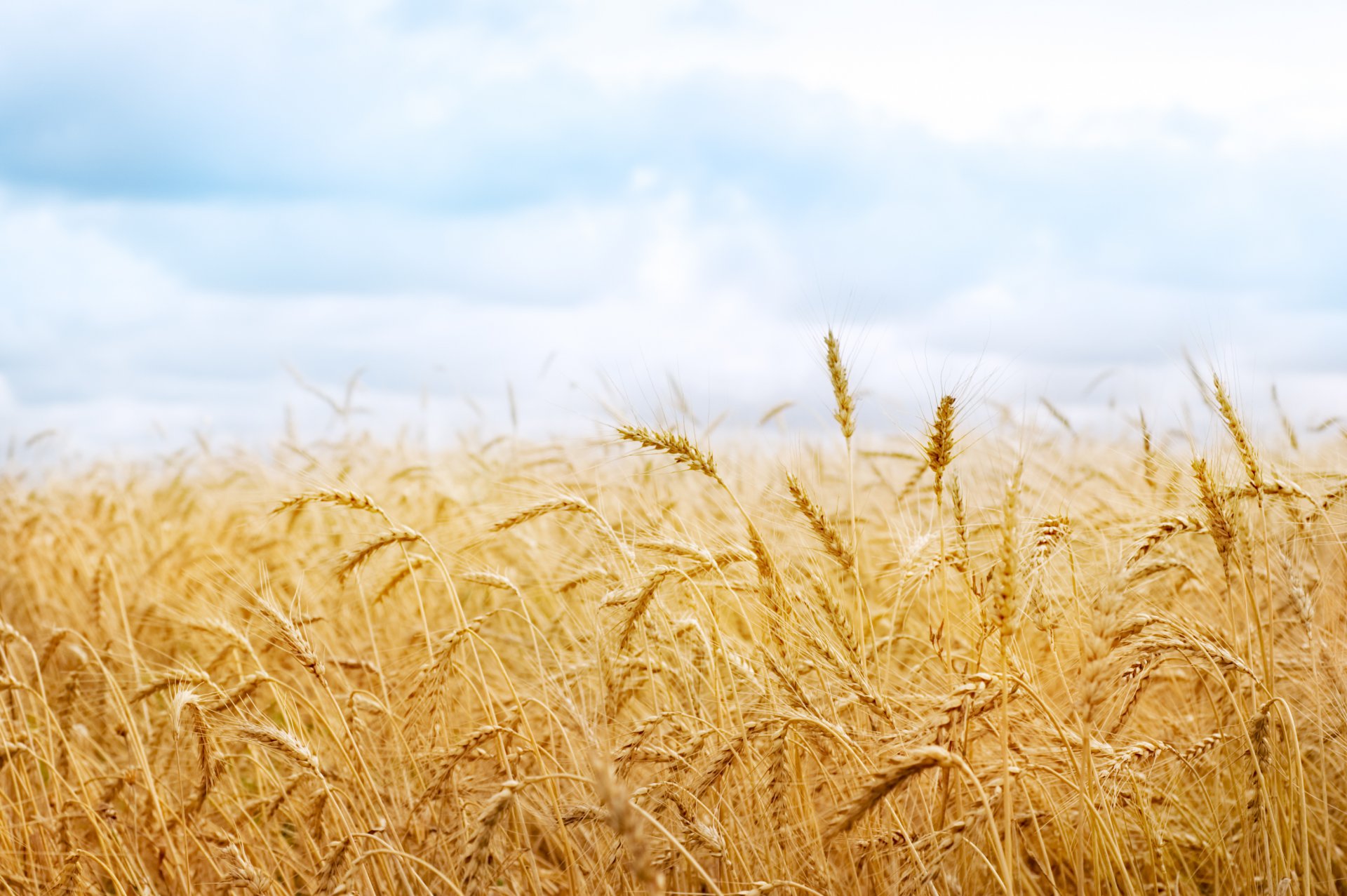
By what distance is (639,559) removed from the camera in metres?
2.81

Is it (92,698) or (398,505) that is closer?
(92,698)

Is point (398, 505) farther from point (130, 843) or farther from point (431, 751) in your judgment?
point (431, 751)

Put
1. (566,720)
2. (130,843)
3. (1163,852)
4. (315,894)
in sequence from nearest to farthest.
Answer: (315,894)
(1163,852)
(566,720)
(130,843)

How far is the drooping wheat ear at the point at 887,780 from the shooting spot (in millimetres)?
1399

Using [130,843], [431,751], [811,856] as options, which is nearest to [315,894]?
[431,751]

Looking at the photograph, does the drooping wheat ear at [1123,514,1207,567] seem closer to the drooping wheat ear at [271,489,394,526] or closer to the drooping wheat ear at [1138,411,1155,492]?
the drooping wheat ear at [1138,411,1155,492]

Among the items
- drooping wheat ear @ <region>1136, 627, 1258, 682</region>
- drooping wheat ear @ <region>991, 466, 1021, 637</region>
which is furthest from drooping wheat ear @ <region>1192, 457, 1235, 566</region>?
drooping wheat ear @ <region>991, 466, 1021, 637</region>

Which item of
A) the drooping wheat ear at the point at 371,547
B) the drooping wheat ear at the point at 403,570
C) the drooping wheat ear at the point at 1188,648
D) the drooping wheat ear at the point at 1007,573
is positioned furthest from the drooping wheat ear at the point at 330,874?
the drooping wheat ear at the point at 1188,648

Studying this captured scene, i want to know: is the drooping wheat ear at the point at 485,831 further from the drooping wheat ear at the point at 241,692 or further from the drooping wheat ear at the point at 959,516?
the drooping wheat ear at the point at 959,516

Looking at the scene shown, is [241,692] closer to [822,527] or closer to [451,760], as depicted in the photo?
[451,760]

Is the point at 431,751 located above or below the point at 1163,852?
above

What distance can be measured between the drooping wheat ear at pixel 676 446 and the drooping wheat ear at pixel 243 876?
1.26m

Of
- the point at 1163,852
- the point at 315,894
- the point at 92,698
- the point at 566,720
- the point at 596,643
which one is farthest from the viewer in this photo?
the point at 92,698

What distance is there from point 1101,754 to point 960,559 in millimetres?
547
